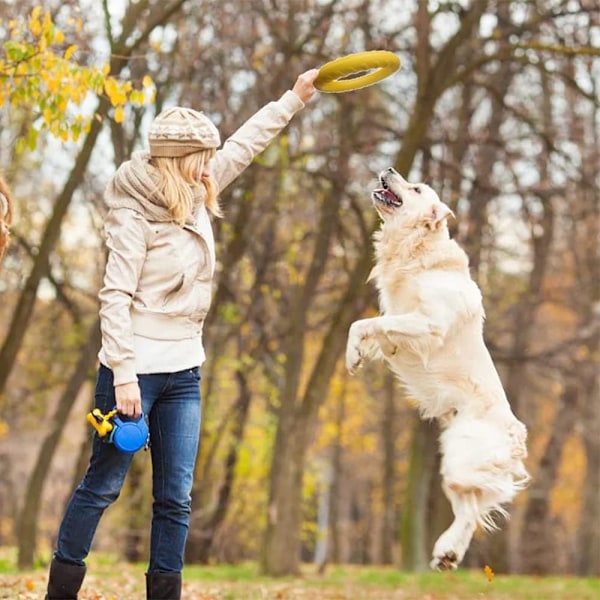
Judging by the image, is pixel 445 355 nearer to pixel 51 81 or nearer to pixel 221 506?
pixel 51 81

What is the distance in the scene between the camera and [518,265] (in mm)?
21125

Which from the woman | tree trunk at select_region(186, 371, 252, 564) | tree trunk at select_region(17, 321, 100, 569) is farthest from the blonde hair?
tree trunk at select_region(186, 371, 252, 564)

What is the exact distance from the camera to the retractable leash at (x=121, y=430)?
4316 mm

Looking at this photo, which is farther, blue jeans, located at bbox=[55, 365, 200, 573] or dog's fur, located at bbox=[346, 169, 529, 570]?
dog's fur, located at bbox=[346, 169, 529, 570]

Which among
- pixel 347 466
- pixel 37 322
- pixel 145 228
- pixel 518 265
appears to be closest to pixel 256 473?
pixel 37 322

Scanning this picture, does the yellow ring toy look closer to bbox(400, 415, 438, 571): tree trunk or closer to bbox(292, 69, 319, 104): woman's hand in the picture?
bbox(292, 69, 319, 104): woman's hand

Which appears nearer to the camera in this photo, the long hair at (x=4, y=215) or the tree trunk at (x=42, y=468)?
the long hair at (x=4, y=215)

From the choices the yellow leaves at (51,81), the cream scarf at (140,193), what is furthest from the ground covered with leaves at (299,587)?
the yellow leaves at (51,81)

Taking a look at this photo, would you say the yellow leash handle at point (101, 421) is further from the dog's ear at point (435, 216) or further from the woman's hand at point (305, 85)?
the dog's ear at point (435, 216)

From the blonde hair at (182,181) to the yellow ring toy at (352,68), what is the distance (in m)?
1.10

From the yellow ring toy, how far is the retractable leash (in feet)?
7.17

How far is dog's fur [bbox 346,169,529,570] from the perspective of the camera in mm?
5598

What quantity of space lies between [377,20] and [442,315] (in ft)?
27.3

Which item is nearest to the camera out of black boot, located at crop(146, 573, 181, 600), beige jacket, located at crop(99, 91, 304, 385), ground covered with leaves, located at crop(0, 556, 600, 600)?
beige jacket, located at crop(99, 91, 304, 385)
